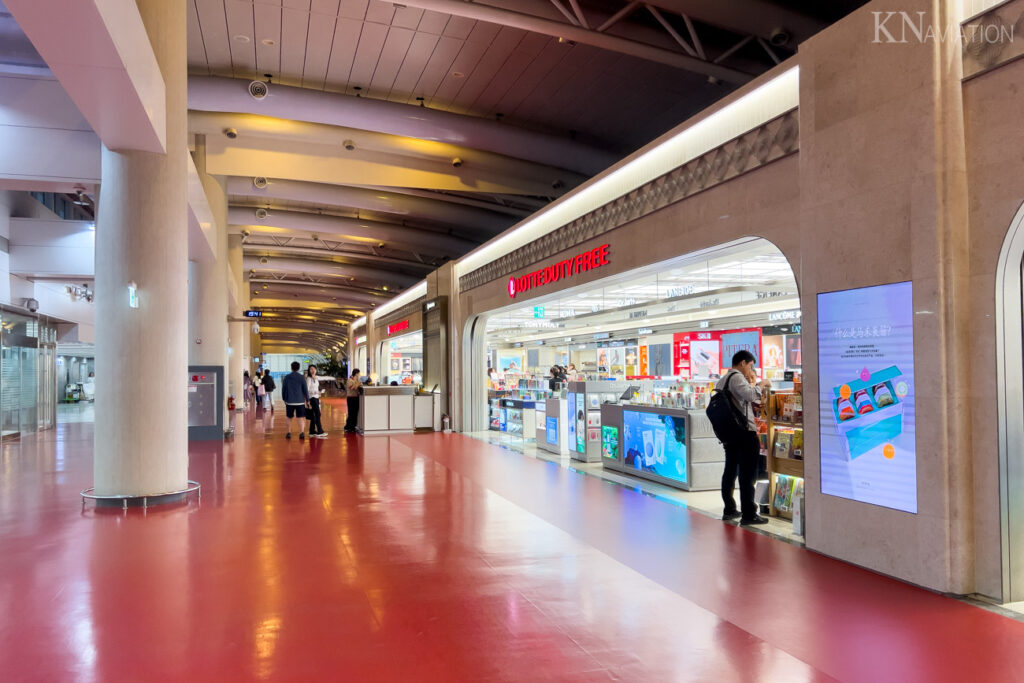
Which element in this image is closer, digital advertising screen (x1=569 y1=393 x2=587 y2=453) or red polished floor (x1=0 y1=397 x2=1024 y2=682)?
red polished floor (x1=0 y1=397 x2=1024 y2=682)

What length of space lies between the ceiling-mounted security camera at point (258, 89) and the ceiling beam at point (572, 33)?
340cm

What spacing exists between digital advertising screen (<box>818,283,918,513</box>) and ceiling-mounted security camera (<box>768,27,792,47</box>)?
4.53m

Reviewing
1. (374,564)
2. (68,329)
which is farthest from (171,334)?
(68,329)

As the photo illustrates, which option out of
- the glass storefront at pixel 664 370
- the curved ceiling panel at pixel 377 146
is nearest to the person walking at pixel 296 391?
the glass storefront at pixel 664 370

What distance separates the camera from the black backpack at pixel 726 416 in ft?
19.6

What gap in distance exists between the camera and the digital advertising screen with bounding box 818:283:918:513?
14.4 ft

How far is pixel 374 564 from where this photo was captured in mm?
4762

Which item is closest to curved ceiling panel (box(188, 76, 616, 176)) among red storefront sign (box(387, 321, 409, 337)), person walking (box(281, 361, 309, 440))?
person walking (box(281, 361, 309, 440))

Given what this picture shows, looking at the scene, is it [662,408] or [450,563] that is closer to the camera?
[450,563]

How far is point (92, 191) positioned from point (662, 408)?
650 centimetres

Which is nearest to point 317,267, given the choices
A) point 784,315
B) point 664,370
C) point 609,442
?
point 664,370

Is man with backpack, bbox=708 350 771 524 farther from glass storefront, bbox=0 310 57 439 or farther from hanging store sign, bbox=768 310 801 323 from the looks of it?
glass storefront, bbox=0 310 57 439

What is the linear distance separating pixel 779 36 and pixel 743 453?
514cm

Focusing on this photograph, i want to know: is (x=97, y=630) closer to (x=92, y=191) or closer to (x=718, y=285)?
(x=92, y=191)
